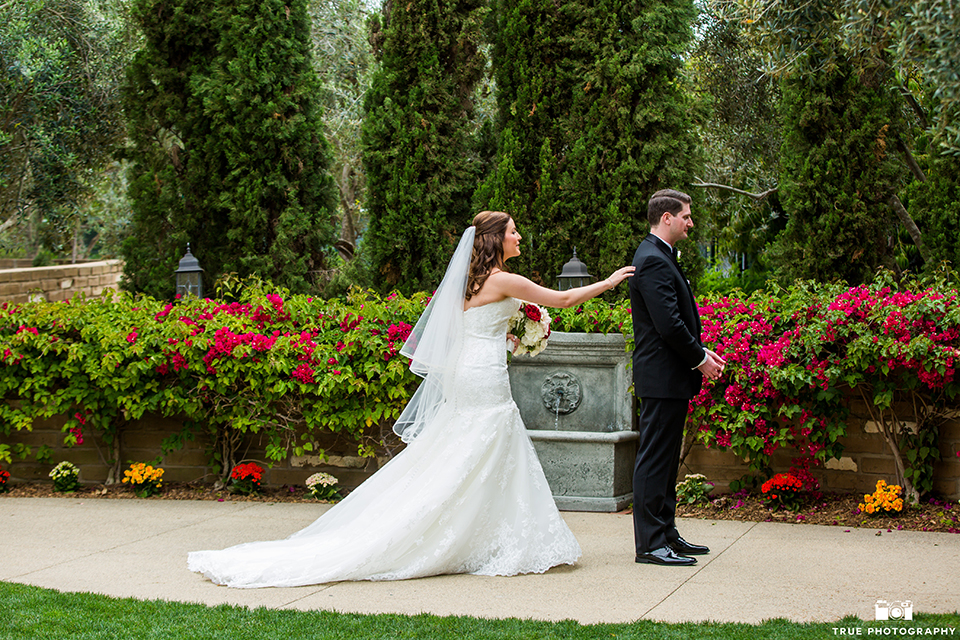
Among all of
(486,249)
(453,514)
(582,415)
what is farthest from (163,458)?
(486,249)

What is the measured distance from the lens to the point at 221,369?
6656mm

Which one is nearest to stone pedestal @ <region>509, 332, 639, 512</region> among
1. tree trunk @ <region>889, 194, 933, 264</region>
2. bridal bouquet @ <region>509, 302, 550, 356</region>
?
bridal bouquet @ <region>509, 302, 550, 356</region>

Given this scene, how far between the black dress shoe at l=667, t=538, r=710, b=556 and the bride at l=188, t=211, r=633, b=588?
0.59 metres

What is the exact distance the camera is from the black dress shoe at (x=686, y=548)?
4980 mm

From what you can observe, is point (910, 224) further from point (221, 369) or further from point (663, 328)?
point (221, 369)

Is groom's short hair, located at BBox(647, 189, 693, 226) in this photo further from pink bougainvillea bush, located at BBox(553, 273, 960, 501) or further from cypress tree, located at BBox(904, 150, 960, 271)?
cypress tree, located at BBox(904, 150, 960, 271)

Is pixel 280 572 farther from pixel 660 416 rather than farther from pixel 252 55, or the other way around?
pixel 252 55

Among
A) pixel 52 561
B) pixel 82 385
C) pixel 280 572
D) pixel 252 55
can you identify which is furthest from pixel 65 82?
pixel 280 572

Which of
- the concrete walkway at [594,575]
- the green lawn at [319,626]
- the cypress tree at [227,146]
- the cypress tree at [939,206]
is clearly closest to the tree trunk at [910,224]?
the cypress tree at [939,206]

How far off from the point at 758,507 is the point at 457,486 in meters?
2.54

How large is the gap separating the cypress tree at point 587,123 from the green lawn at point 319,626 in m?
4.98
